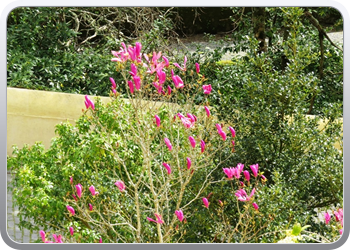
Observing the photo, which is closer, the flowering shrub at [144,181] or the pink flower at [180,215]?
the pink flower at [180,215]

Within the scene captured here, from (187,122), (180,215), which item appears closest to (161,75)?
(187,122)

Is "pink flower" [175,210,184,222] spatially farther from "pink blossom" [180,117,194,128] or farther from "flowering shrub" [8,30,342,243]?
"pink blossom" [180,117,194,128]

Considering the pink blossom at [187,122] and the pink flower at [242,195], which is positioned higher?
the pink blossom at [187,122]

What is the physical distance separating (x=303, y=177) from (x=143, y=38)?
2.42 metres

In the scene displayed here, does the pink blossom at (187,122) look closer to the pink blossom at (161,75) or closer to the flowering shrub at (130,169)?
the flowering shrub at (130,169)

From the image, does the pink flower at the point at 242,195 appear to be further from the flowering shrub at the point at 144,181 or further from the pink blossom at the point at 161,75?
the pink blossom at the point at 161,75

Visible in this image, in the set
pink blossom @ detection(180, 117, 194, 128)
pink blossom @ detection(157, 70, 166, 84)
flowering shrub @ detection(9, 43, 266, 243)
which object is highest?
pink blossom @ detection(157, 70, 166, 84)

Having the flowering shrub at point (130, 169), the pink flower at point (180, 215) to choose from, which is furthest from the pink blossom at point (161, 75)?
the pink flower at point (180, 215)

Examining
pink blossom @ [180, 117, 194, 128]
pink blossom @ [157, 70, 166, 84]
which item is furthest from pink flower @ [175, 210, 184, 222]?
pink blossom @ [157, 70, 166, 84]

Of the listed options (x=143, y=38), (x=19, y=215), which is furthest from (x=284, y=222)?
(x=143, y=38)

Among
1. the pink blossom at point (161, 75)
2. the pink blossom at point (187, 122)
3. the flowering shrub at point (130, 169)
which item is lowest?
the flowering shrub at point (130, 169)

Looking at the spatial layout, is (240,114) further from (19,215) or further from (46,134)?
(46,134)

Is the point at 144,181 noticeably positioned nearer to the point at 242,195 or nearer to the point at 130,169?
the point at 130,169

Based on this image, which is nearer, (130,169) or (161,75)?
(161,75)
